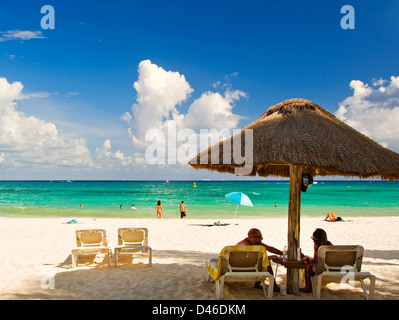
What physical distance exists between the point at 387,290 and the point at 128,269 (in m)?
4.57

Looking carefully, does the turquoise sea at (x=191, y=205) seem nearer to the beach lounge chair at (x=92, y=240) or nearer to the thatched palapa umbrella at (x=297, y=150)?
the beach lounge chair at (x=92, y=240)

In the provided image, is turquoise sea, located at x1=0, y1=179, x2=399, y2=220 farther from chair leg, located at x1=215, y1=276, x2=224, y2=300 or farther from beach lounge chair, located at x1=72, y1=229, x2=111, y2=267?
chair leg, located at x1=215, y1=276, x2=224, y2=300

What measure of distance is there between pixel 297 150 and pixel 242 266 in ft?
5.86

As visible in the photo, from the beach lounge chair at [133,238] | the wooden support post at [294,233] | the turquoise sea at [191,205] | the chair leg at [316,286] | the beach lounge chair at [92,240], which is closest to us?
the chair leg at [316,286]

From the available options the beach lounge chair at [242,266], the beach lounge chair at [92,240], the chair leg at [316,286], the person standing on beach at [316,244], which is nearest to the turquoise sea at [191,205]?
the beach lounge chair at [92,240]

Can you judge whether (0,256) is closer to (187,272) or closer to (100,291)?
(100,291)

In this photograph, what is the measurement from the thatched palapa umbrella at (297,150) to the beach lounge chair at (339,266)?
40cm

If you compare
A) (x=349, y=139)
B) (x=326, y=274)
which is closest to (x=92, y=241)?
(x=326, y=274)

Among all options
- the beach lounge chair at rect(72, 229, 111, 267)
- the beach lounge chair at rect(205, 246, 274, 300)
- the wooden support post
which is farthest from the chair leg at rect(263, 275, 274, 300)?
the beach lounge chair at rect(72, 229, 111, 267)

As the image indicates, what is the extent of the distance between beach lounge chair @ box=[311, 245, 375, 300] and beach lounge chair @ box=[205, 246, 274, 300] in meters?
0.68

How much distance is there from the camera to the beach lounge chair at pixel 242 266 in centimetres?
454

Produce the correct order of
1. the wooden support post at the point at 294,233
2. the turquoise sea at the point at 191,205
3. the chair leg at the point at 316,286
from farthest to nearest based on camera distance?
1. the turquoise sea at the point at 191,205
2. the wooden support post at the point at 294,233
3. the chair leg at the point at 316,286
